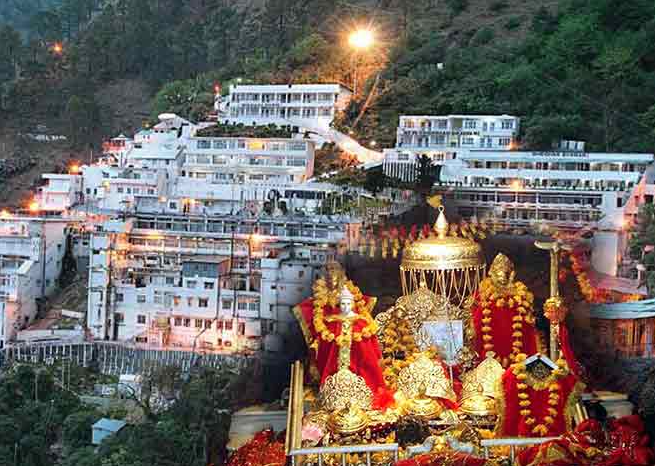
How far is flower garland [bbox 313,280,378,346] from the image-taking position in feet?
14.6

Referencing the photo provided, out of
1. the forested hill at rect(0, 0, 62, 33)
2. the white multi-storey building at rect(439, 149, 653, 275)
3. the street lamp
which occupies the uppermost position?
the forested hill at rect(0, 0, 62, 33)

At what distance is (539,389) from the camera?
397 cm

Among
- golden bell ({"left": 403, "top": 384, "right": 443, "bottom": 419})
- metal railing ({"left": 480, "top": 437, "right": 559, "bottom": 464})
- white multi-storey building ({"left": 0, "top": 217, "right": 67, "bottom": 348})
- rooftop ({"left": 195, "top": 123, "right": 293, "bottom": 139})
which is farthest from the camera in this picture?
rooftop ({"left": 195, "top": 123, "right": 293, "bottom": 139})

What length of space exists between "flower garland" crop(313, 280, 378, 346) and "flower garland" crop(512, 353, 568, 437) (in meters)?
0.75

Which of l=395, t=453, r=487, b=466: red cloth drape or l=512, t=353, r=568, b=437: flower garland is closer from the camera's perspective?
l=395, t=453, r=487, b=466: red cloth drape

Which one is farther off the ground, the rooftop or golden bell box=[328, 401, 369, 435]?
the rooftop

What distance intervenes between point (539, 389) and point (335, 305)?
Result: 1.13 meters

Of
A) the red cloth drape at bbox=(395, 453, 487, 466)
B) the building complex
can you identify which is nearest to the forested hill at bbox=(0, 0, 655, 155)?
the building complex

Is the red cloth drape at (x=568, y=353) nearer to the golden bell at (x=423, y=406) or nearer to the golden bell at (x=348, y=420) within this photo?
the golden bell at (x=423, y=406)

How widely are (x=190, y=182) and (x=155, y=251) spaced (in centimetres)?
297

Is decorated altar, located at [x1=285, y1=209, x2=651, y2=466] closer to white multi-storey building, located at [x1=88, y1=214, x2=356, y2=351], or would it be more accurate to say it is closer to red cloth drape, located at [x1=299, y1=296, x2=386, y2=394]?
red cloth drape, located at [x1=299, y1=296, x2=386, y2=394]

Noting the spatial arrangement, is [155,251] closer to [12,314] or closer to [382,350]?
[12,314]

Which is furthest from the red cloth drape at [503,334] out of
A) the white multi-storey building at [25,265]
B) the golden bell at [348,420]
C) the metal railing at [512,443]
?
the white multi-storey building at [25,265]

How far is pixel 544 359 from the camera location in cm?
408
